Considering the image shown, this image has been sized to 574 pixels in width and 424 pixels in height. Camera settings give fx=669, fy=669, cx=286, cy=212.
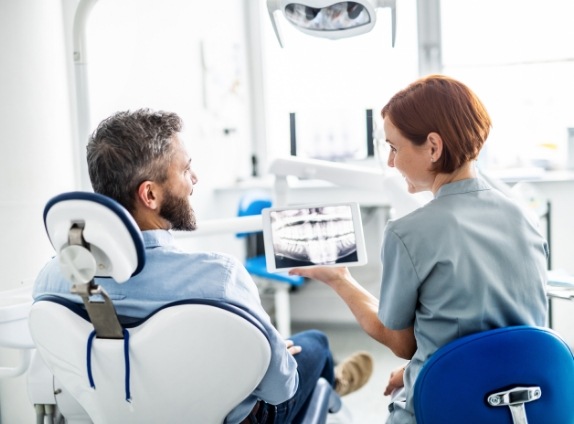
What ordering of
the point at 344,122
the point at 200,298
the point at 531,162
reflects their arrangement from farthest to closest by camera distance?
the point at 344,122, the point at 531,162, the point at 200,298

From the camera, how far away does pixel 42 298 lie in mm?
1248

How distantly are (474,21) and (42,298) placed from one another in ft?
10.2

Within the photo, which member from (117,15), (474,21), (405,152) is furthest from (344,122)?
(405,152)

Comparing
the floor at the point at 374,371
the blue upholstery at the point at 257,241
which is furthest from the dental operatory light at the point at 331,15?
the blue upholstery at the point at 257,241

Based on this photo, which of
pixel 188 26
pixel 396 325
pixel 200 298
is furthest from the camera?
pixel 188 26

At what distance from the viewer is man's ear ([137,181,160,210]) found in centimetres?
134

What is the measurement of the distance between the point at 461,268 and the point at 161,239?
588mm

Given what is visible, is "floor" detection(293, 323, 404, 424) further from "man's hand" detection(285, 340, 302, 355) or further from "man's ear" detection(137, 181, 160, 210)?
"man's ear" detection(137, 181, 160, 210)

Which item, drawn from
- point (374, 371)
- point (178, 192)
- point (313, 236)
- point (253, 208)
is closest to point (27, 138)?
point (178, 192)

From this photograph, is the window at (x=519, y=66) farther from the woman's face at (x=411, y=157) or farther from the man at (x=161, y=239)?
the man at (x=161, y=239)

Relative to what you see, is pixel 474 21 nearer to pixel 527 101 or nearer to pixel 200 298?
pixel 527 101

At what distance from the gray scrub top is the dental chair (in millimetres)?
300

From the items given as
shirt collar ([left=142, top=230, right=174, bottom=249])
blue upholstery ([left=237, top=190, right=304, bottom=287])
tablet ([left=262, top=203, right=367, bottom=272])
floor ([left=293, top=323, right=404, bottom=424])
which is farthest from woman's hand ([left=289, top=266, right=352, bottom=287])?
blue upholstery ([left=237, top=190, right=304, bottom=287])

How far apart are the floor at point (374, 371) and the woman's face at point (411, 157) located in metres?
1.42
